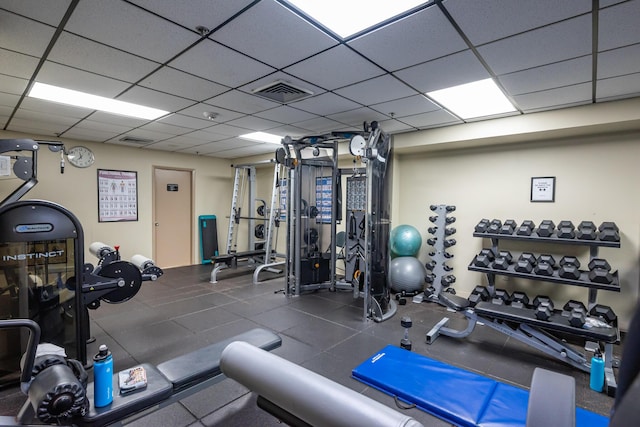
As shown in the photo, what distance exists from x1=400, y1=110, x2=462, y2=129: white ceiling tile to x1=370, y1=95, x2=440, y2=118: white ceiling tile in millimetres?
152

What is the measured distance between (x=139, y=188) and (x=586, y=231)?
6843 millimetres

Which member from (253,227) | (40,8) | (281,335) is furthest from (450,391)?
(253,227)

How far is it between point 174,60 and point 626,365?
2.82 meters

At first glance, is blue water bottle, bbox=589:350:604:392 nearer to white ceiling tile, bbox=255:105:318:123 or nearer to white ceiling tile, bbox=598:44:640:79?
white ceiling tile, bbox=598:44:640:79

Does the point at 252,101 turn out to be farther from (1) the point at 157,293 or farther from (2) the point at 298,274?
(1) the point at 157,293

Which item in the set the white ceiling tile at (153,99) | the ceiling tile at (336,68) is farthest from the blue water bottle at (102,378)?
the white ceiling tile at (153,99)

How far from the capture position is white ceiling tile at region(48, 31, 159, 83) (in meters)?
2.15

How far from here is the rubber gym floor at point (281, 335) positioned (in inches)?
86.5

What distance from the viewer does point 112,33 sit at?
2008 millimetres

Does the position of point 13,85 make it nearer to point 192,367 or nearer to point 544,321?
point 192,367

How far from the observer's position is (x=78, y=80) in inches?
109

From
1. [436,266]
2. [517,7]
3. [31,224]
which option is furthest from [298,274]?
[517,7]

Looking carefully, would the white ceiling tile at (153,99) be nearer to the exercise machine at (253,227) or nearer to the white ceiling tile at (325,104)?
the white ceiling tile at (325,104)

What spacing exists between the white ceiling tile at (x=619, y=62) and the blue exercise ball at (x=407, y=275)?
2.99 m
